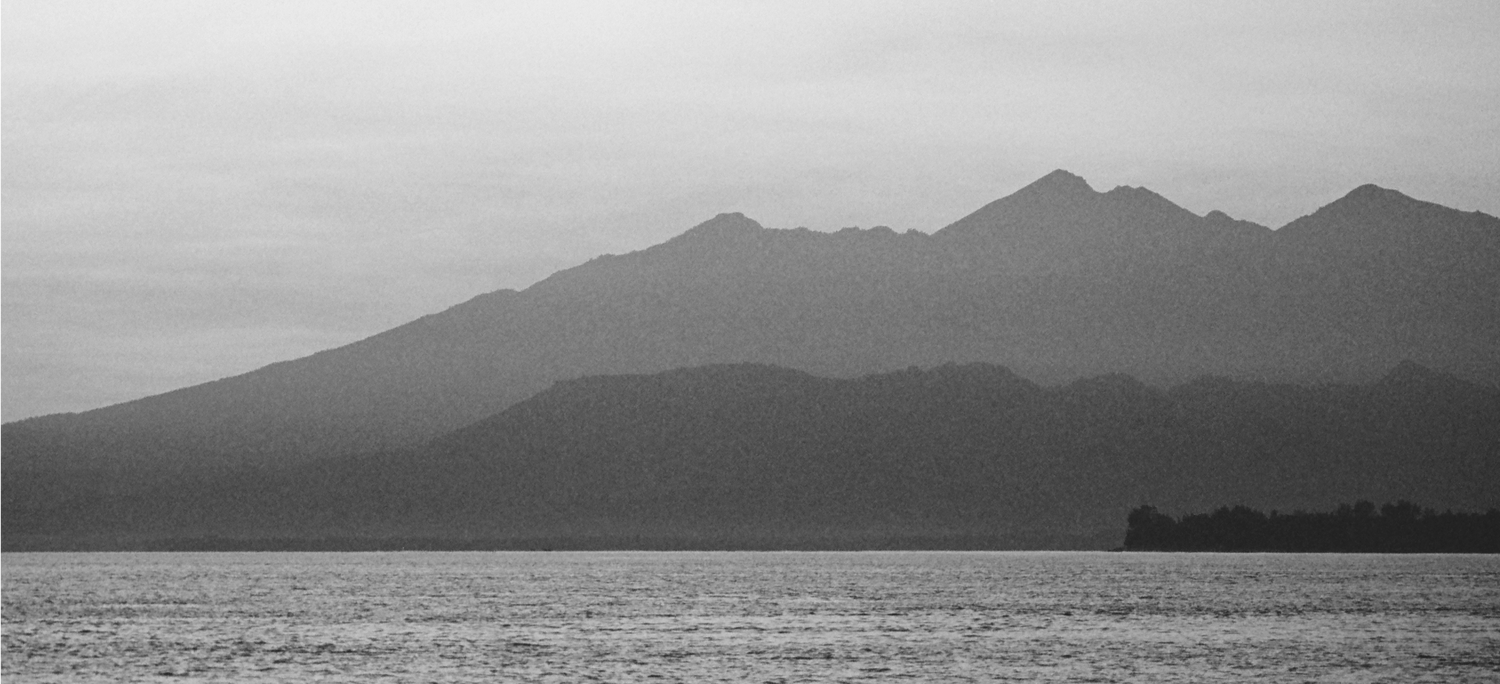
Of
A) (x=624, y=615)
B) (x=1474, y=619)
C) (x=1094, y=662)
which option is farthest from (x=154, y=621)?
(x=1474, y=619)

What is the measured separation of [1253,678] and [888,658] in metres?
19.0

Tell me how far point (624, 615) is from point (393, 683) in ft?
194

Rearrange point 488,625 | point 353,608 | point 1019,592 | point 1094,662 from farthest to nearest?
point 1019,592 < point 353,608 < point 488,625 < point 1094,662

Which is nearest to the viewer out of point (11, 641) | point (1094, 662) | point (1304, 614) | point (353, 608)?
point (1094, 662)

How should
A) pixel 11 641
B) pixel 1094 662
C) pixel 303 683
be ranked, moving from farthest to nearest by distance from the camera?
pixel 11 641, pixel 1094 662, pixel 303 683

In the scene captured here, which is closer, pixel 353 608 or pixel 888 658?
pixel 888 658

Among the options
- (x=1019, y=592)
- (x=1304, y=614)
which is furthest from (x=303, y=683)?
(x=1019, y=592)

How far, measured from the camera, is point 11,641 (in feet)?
365

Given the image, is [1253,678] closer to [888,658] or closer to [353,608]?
[888,658]

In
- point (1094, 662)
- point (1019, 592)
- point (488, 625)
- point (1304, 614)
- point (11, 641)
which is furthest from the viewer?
point (1019, 592)

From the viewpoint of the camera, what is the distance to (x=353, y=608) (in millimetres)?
156875

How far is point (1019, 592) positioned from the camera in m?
195

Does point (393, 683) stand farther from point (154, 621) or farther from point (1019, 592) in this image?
point (1019, 592)

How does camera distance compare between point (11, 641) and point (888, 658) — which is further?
point (11, 641)
